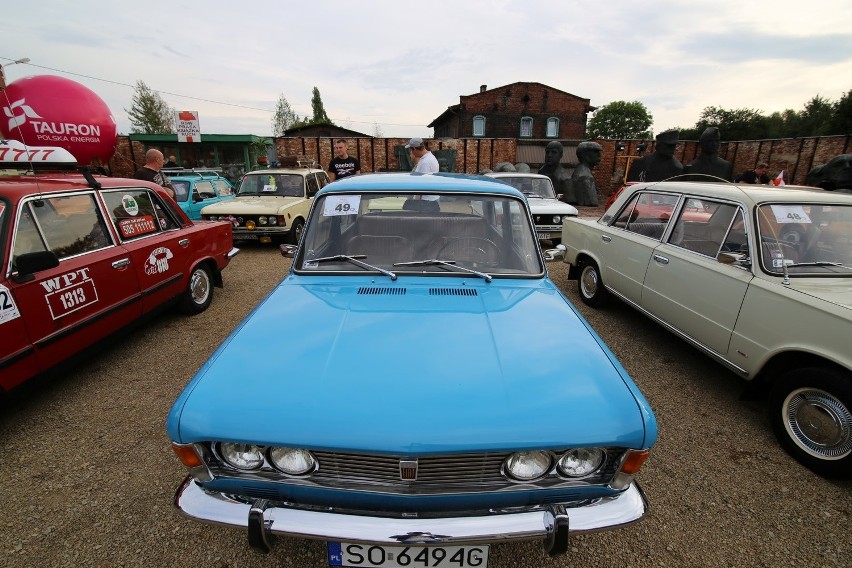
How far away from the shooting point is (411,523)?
1424mm

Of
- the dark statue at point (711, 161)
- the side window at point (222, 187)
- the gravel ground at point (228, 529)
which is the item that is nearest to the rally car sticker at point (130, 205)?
the gravel ground at point (228, 529)

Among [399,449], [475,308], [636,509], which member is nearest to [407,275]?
[475,308]

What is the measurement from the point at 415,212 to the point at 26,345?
285 centimetres

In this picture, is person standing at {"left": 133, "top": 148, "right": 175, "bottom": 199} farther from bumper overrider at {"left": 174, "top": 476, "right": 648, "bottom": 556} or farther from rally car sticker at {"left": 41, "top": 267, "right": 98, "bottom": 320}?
bumper overrider at {"left": 174, "top": 476, "right": 648, "bottom": 556}

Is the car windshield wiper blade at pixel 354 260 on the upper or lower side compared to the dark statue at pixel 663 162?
lower

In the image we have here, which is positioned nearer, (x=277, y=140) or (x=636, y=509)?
(x=636, y=509)

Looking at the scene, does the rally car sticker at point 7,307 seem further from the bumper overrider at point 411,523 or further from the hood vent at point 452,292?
the hood vent at point 452,292

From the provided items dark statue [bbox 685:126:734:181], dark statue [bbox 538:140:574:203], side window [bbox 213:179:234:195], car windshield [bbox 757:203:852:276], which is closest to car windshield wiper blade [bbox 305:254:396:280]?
car windshield [bbox 757:203:852:276]

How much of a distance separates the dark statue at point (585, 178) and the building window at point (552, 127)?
21.3 metres

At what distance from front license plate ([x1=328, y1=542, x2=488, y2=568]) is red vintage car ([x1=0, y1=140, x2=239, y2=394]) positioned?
2704 millimetres

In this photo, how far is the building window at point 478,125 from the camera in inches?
1388

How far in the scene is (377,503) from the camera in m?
1.50

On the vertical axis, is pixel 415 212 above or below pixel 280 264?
above

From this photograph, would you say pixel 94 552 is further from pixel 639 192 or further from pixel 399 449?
pixel 639 192
